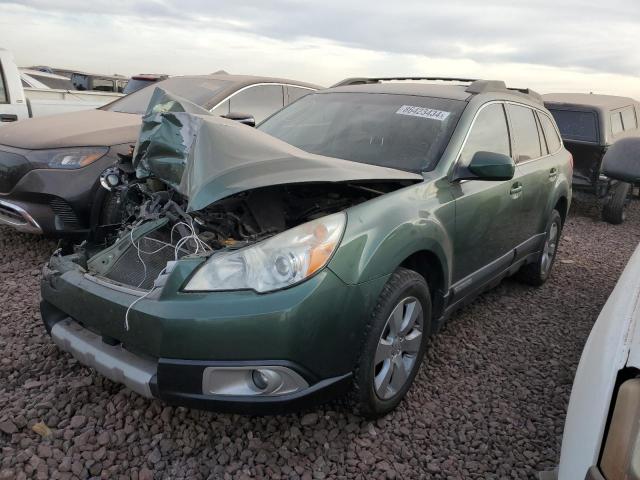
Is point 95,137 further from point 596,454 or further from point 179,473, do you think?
point 596,454

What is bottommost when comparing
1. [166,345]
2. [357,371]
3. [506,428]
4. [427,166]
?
[506,428]

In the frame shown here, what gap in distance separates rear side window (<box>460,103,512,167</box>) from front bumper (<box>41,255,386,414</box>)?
132 cm

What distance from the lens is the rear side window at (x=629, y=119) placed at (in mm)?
8895

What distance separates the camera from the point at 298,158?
2.47 metres

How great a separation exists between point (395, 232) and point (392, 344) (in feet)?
1.71

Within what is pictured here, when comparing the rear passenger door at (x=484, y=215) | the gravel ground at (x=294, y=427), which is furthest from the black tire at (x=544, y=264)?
the gravel ground at (x=294, y=427)

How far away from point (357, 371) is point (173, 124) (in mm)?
1627

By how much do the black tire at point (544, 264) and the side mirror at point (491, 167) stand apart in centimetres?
180

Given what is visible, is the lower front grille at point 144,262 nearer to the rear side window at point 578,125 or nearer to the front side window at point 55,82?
the rear side window at point 578,125

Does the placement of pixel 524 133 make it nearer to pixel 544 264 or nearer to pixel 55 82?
pixel 544 264

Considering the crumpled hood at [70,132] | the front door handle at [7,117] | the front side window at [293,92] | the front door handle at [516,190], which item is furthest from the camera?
the front side window at [293,92]

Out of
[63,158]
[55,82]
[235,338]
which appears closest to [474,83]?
[235,338]

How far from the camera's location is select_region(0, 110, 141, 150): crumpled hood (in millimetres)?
4277

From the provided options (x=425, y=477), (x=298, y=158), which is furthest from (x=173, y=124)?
(x=425, y=477)
